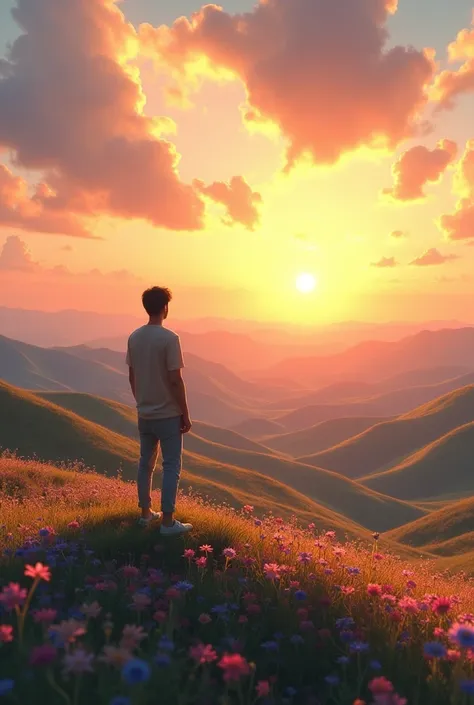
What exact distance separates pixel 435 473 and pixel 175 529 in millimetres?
113765

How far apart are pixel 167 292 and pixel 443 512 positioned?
224 ft

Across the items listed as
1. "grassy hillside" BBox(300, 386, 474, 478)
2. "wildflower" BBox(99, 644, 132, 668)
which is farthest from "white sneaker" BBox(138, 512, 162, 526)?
"grassy hillside" BBox(300, 386, 474, 478)

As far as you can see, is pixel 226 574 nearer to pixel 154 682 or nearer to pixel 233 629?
pixel 233 629

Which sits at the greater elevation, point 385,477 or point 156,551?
point 156,551

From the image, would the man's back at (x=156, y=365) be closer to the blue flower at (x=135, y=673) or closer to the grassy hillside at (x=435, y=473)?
the blue flower at (x=135, y=673)

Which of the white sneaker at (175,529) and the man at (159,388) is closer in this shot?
the white sneaker at (175,529)

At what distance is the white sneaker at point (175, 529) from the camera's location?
8.12 metres

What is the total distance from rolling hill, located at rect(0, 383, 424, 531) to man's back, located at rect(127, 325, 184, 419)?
2404cm

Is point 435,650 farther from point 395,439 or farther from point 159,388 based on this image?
point 395,439

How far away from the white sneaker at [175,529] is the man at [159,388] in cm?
40

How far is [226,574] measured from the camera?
6824 mm

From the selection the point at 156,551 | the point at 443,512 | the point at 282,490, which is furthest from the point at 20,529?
the point at 443,512

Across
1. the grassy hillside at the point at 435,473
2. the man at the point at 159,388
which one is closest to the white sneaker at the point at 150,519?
the man at the point at 159,388

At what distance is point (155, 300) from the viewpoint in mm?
9094
